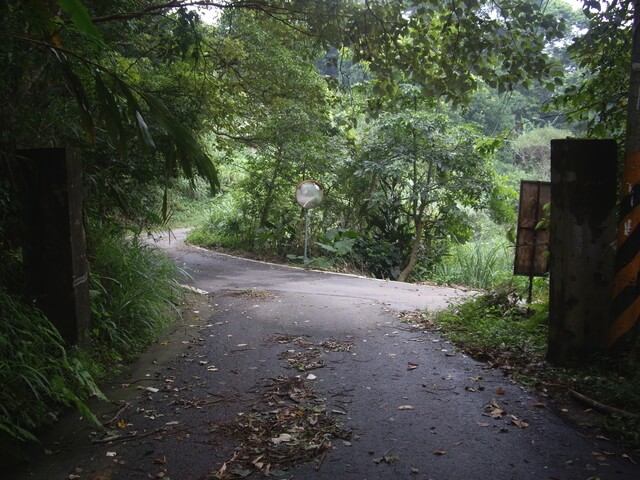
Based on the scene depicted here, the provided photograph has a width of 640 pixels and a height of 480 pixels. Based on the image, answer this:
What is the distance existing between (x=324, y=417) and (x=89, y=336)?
7.47ft

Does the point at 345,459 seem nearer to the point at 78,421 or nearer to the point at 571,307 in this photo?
the point at 78,421

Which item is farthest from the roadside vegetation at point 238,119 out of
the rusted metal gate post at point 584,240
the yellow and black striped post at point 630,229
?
the yellow and black striped post at point 630,229

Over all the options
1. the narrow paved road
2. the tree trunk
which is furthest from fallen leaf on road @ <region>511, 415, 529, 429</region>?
the tree trunk

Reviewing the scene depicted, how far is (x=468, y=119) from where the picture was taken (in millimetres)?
30797

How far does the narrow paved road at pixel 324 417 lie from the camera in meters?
3.09

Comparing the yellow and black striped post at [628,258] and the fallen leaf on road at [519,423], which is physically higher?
the yellow and black striped post at [628,258]

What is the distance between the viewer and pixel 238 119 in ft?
40.8

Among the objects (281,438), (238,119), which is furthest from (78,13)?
(238,119)

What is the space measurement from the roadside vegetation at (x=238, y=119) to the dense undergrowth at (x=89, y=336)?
0.02 metres

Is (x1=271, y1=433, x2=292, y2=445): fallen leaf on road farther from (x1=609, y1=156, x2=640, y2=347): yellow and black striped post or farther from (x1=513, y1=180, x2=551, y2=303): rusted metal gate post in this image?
(x1=513, y1=180, x2=551, y2=303): rusted metal gate post

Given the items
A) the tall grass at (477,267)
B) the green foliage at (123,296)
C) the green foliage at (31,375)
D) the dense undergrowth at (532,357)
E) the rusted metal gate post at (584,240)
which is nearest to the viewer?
the green foliage at (31,375)

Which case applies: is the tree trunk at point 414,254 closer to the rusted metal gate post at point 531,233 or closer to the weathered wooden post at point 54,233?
the rusted metal gate post at point 531,233

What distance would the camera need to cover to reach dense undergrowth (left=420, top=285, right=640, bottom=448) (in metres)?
3.75

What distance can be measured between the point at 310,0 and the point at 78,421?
539cm
